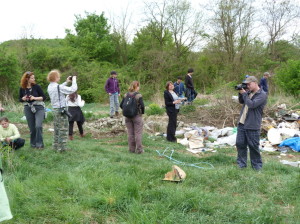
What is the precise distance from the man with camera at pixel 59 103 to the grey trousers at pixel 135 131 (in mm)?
1428

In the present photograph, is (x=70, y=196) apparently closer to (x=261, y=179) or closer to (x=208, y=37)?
(x=261, y=179)

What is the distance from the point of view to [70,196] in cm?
346

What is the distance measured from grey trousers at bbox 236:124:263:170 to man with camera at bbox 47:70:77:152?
333 cm

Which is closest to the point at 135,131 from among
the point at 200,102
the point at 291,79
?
the point at 200,102

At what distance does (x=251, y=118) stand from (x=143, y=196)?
239cm

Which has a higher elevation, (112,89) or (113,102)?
(112,89)

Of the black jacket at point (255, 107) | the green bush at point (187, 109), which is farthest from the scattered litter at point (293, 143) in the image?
the green bush at point (187, 109)

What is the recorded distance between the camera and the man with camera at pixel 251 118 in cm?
457

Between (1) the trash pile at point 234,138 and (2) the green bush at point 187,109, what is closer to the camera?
(1) the trash pile at point 234,138

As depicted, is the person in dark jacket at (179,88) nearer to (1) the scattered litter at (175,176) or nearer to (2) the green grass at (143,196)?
(2) the green grass at (143,196)

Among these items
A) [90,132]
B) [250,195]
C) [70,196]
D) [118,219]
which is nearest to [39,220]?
[70,196]

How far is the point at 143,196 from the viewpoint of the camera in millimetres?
3477

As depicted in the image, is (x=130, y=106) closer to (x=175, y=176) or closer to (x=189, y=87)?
(x=175, y=176)

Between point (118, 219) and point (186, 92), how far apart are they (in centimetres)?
988
